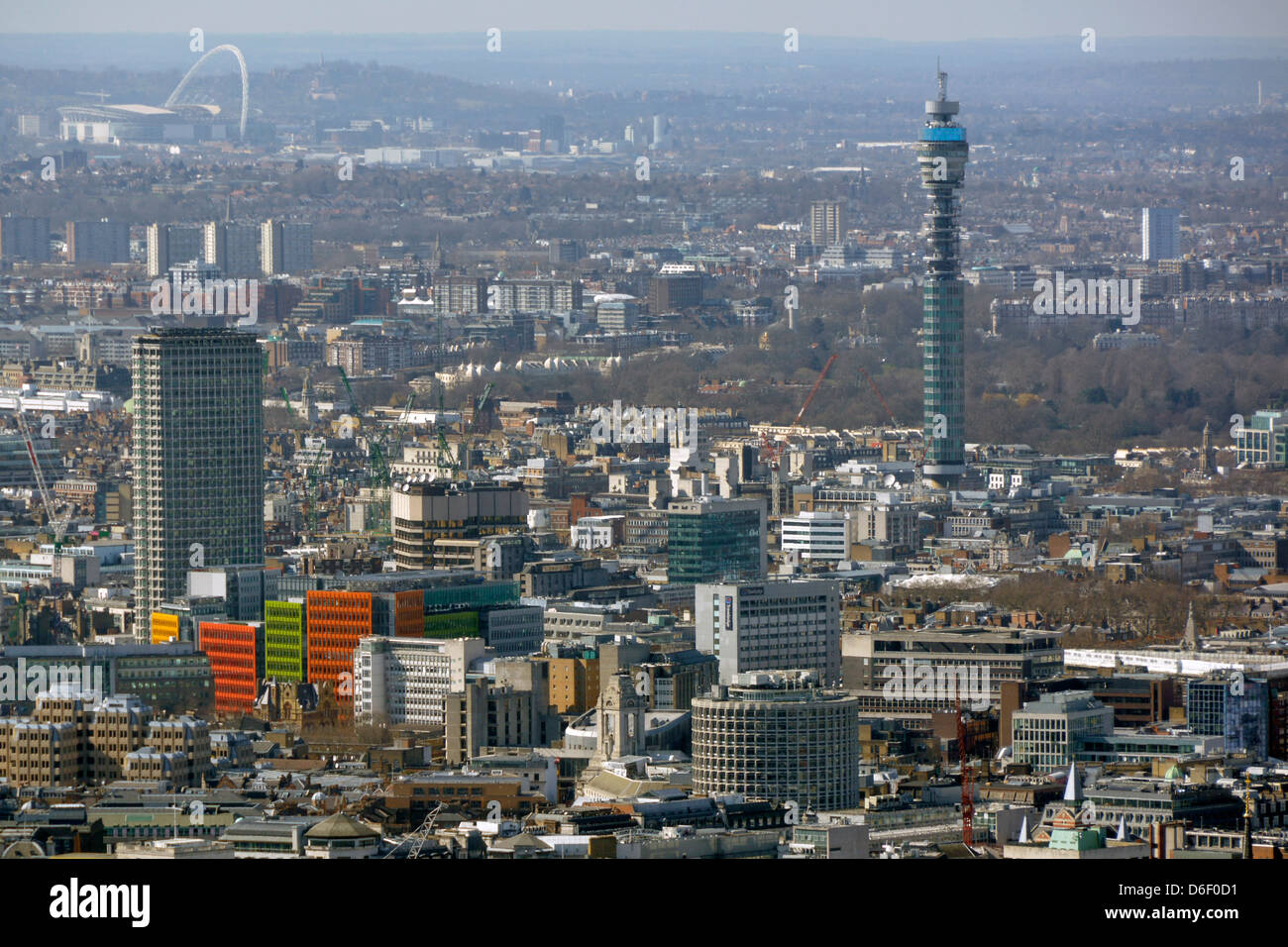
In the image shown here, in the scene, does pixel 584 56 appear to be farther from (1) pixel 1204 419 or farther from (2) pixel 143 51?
(1) pixel 1204 419

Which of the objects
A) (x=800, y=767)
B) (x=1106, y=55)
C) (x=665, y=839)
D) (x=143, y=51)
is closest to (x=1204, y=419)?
(x=1106, y=55)

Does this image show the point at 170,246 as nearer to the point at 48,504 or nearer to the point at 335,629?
the point at 48,504

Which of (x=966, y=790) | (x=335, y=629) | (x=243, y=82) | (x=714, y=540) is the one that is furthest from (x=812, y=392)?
(x=966, y=790)

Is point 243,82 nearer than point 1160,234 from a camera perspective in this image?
No

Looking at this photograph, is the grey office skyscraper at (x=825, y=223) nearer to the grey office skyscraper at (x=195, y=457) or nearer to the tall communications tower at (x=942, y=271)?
the tall communications tower at (x=942, y=271)

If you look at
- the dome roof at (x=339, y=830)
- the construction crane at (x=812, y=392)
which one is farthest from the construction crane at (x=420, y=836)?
the construction crane at (x=812, y=392)

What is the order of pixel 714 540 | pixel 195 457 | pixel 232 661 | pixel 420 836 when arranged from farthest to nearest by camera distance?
pixel 714 540 → pixel 195 457 → pixel 232 661 → pixel 420 836

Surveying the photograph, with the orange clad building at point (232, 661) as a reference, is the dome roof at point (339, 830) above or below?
above
